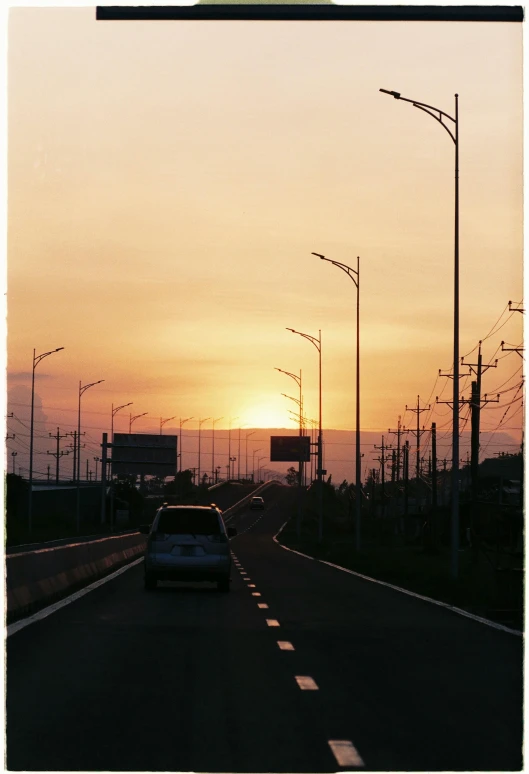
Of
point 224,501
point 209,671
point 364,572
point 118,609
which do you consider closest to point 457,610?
point 118,609

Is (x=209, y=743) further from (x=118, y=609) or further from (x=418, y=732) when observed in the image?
(x=118, y=609)

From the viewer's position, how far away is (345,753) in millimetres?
8953

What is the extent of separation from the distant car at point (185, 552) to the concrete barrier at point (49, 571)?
1793 mm

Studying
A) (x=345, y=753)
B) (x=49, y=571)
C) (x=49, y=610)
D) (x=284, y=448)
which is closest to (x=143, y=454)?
(x=284, y=448)

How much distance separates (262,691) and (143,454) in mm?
109046

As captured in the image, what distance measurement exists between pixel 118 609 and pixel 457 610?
557 cm

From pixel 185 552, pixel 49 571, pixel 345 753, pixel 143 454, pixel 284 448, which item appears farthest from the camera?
pixel 284 448

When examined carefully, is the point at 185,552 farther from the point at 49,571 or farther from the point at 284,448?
the point at 284,448

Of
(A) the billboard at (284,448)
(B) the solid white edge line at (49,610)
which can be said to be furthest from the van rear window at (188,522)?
(A) the billboard at (284,448)

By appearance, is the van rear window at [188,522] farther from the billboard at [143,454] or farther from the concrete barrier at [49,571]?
the billboard at [143,454]

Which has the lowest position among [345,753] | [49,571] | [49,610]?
[49,610]

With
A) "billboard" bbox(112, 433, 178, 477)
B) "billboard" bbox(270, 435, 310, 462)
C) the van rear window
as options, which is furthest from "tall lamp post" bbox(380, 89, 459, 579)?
"billboard" bbox(270, 435, 310, 462)

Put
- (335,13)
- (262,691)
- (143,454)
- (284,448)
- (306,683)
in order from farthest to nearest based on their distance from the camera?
→ (284,448)
(143,454)
(306,683)
(262,691)
(335,13)

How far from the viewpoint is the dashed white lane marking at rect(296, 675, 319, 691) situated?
12195mm
